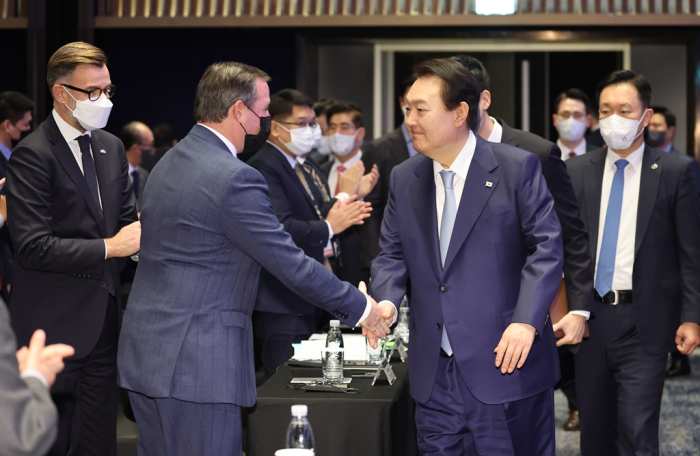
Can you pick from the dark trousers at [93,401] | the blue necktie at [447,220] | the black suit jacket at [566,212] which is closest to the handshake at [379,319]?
the blue necktie at [447,220]

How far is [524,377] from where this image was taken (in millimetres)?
2570

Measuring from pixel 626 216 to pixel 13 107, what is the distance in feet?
13.1

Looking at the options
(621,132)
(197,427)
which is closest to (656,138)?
(621,132)

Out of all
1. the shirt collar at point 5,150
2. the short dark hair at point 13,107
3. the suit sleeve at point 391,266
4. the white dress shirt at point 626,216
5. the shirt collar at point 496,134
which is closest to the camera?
the suit sleeve at point 391,266

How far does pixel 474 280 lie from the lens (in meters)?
2.57

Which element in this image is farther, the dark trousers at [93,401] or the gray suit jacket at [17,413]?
the dark trousers at [93,401]

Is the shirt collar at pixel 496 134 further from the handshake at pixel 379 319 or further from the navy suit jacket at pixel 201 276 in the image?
the navy suit jacket at pixel 201 276

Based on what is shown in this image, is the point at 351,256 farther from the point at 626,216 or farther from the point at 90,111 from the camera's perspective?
the point at 90,111

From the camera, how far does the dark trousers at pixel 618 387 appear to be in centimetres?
340

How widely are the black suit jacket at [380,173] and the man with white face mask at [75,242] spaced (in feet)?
6.26

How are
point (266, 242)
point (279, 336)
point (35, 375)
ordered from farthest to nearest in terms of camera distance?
point (279, 336)
point (266, 242)
point (35, 375)

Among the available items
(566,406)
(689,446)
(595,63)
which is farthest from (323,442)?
(595,63)

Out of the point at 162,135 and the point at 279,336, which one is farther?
the point at 162,135

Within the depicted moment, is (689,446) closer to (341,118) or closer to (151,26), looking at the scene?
(341,118)
